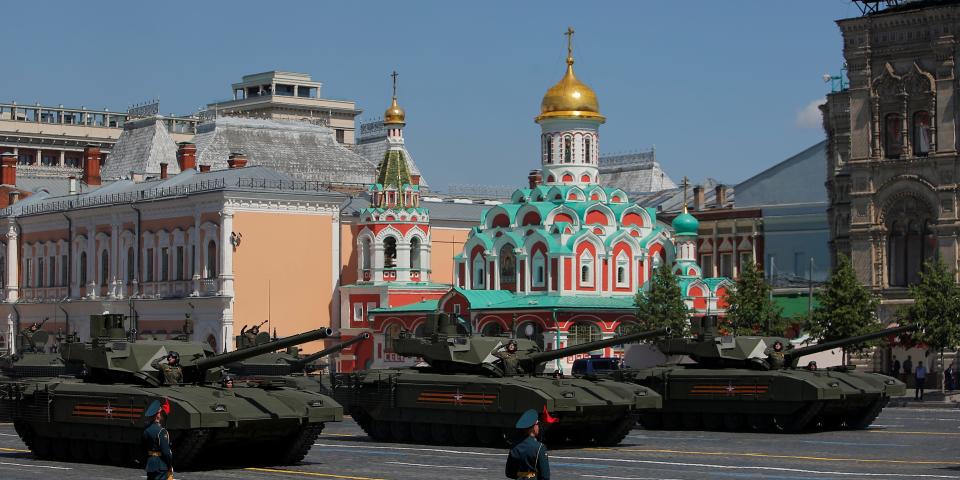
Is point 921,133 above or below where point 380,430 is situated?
above

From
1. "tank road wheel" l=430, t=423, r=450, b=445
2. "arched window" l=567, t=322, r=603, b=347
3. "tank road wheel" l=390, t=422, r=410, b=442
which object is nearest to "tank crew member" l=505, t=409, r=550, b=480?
"tank road wheel" l=430, t=423, r=450, b=445

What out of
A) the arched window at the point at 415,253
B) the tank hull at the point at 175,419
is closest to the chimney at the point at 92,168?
the arched window at the point at 415,253

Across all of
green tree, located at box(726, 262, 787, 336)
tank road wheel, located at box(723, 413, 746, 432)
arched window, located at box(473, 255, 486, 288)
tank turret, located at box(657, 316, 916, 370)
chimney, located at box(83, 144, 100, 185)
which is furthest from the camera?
chimney, located at box(83, 144, 100, 185)

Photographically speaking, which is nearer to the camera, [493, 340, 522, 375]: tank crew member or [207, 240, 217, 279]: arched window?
[493, 340, 522, 375]: tank crew member

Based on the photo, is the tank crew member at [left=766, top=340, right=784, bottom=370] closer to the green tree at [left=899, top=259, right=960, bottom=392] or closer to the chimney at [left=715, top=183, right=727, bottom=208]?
the green tree at [left=899, top=259, right=960, bottom=392]

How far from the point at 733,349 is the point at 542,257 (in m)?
32.7

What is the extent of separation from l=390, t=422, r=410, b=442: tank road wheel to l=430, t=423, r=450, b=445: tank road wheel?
0.67 metres

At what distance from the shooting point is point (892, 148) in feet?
178

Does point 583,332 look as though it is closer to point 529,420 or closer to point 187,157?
point 187,157

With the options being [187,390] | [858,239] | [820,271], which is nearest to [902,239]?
[858,239]

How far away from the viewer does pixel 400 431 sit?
31.0 meters

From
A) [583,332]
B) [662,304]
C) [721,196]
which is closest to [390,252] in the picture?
[583,332]

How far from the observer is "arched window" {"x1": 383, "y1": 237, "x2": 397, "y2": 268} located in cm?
6959

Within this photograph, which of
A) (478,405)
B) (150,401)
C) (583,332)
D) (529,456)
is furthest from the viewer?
(583,332)
